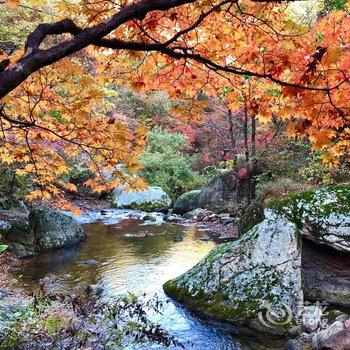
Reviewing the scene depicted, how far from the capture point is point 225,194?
1497cm

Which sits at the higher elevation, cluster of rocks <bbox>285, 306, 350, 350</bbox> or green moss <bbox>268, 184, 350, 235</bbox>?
green moss <bbox>268, 184, 350, 235</bbox>

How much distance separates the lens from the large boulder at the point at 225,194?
546 inches

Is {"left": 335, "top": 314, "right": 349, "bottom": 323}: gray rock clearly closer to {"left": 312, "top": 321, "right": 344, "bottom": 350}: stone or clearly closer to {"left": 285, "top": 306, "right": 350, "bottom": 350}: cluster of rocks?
{"left": 285, "top": 306, "right": 350, "bottom": 350}: cluster of rocks

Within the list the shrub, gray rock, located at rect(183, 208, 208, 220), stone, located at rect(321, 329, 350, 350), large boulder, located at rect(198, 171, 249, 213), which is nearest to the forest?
stone, located at rect(321, 329, 350, 350)

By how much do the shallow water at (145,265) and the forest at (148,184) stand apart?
4cm

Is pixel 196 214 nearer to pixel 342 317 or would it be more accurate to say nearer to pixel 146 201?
pixel 146 201

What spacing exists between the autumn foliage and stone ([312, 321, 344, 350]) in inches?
84.6

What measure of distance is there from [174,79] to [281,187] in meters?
7.27

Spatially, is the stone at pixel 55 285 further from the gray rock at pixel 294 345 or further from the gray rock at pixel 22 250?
the gray rock at pixel 294 345

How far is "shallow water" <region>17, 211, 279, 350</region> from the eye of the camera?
17.7 ft

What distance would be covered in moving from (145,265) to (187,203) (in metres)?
7.88

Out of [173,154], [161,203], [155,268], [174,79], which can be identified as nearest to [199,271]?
[155,268]

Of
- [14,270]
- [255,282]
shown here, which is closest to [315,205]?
[255,282]

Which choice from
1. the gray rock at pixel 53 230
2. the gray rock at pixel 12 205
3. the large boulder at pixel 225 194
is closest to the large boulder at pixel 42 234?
the gray rock at pixel 53 230
